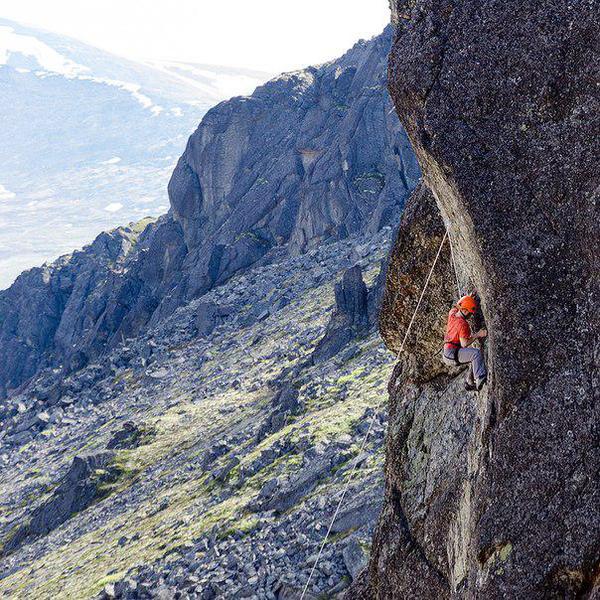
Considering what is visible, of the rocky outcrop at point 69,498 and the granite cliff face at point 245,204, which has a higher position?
the granite cliff face at point 245,204

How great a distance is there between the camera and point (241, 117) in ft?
478

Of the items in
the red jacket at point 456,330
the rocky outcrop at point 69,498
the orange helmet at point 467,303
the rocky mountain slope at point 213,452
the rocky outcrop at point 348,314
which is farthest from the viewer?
the rocky outcrop at point 348,314

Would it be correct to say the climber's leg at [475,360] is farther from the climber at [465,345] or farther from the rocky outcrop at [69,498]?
the rocky outcrop at [69,498]

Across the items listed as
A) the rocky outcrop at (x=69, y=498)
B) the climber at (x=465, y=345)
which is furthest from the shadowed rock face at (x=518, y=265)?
the rocky outcrop at (x=69, y=498)

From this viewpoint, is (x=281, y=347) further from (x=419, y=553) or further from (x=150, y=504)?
(x=419, y=553)

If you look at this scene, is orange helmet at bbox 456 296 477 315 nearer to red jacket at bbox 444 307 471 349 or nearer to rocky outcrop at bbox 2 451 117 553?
red jacket at bbox 444 307 471 349

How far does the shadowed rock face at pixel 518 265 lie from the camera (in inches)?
477

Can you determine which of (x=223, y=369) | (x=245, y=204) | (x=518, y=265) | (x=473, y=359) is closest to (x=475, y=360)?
(x=473, y=359)

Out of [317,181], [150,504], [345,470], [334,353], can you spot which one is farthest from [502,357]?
[317,181]

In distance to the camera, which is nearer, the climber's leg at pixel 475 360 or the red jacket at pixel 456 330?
the climber's leg at pixel 475 360

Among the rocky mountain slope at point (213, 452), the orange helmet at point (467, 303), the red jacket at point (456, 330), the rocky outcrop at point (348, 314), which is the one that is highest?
the orange helmet at point (467, 303)

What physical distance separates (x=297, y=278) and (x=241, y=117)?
146 ft

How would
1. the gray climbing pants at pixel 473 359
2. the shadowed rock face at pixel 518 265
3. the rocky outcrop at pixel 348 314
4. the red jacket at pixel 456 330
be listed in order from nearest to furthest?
the shadowed rock face at pixel 518 265 < the gray climbing pants at pixel 473 359 < the red jacket at pixel 456 330 < the rocky outcrop at pixel 348 314

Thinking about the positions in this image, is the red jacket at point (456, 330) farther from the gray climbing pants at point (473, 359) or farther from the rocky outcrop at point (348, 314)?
the rocky outcrop at point (348, 314)
